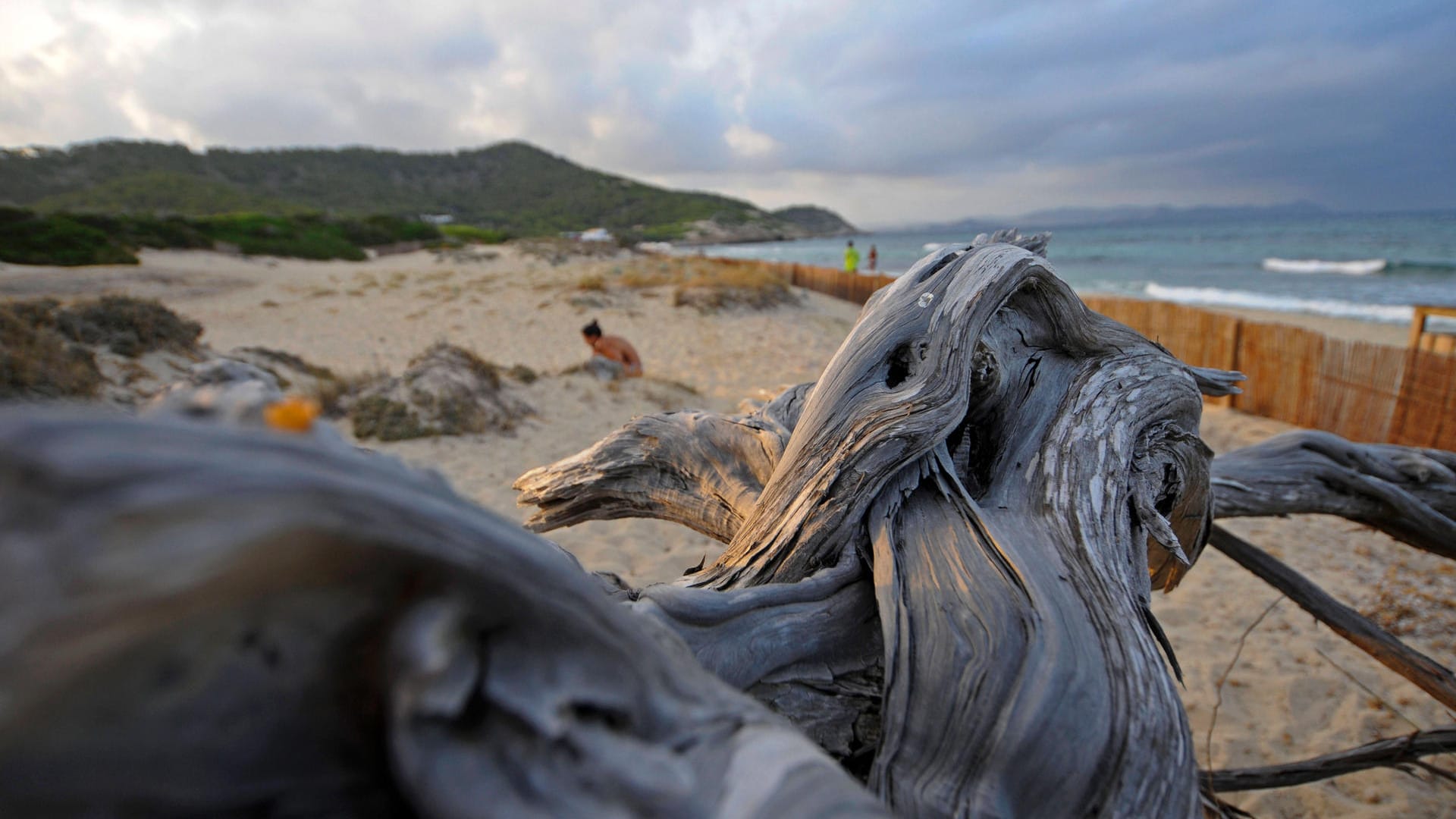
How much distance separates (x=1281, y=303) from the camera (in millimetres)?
21938

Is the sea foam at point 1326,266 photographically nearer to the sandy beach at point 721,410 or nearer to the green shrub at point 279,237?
the sandy beach at point 721,410

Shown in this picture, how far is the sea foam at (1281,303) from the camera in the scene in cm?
1850

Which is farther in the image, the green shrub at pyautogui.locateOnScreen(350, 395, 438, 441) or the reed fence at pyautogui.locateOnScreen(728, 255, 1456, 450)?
the green shrub at pyautogui.locateOnScreen(350, 395, 438, 441)

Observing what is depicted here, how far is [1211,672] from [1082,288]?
91.5ft

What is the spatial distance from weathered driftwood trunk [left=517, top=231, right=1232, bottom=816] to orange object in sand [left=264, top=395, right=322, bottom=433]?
0.86m

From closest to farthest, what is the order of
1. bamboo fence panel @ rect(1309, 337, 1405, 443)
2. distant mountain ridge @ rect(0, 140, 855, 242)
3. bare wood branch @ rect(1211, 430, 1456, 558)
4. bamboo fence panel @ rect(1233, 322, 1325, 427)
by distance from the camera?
bare wood branch @ rect(1211, 430, 1456, 558) → bamboo fence panel @ rect(1309, 337, 1405, 443) → bamboo fence panel @ rect(1233, 322, 1325, 427) → distant mountain ridge @ rect(0, 140, 855, 242)

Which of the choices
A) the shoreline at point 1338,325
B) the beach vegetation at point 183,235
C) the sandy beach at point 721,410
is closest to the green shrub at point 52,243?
the beach vegetation at point 183,235

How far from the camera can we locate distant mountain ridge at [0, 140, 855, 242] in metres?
44.1

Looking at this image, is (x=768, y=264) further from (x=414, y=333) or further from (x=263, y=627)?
(x=263, y=627)

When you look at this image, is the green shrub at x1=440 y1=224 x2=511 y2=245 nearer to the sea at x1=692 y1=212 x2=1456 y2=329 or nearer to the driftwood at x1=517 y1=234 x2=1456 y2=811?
the sea at x1=692 y1=212 x2=1456 y2=329

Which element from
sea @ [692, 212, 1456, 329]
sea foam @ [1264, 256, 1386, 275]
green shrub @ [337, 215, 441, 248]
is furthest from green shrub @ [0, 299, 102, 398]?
sea foam @ [1264, 256, 1386, 275]

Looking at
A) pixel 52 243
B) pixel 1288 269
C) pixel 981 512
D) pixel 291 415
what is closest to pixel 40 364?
pixel 291 415

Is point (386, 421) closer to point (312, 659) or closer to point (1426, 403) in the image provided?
point (312, 659)

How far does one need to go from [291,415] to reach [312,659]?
9.7 inches
